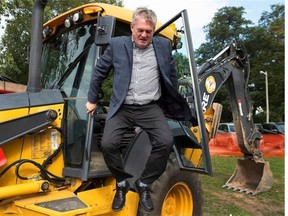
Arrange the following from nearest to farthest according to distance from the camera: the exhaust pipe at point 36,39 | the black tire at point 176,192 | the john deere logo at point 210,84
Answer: the exhaust pipe at point 36,39 → the black tire at point 176,192 → the john deere logo at point 210,84

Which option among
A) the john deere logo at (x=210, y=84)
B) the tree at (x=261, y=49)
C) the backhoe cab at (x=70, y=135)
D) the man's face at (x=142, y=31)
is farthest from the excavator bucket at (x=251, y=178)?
the tree at (x=261, y=49)

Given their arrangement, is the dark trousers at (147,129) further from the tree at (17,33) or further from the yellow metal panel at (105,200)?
the tree at (17,33)

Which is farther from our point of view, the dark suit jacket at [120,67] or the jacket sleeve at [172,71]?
the jacket sleeve at [172,71]

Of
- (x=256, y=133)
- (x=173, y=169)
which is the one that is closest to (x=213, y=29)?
(x=256, y=133)

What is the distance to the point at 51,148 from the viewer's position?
367cm

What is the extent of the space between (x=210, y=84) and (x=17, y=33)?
48.1 ft

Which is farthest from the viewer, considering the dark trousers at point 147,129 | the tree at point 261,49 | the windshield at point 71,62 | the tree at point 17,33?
the tree at point 261,49

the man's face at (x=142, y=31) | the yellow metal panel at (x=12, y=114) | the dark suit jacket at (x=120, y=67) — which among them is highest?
the man's face at (x=142, y=31)

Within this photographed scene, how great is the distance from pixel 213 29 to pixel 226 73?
3453cm

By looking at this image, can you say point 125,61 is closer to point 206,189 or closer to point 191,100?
point 191,100

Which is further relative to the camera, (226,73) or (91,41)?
(226,73)

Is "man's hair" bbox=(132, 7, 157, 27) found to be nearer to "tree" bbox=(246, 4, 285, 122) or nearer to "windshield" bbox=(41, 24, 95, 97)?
"windshield" bbox=(41, 24, 95, 97)

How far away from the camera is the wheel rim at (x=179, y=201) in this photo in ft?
14.4

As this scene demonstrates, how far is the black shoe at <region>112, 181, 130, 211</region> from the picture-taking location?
136 inches
